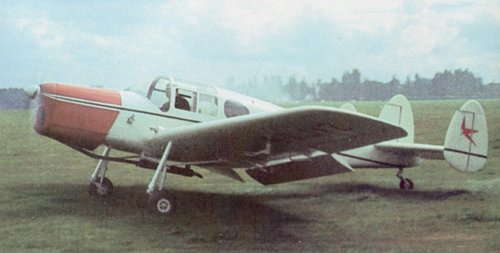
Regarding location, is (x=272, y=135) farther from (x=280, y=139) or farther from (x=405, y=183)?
(x=405, y=183)

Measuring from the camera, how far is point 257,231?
430cm

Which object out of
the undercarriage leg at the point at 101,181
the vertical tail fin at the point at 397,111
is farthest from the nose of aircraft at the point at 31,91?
the vertical tail fin at the point at 397,111

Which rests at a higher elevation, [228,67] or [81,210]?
[228,67]

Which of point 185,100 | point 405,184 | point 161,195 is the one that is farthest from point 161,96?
point 405,184

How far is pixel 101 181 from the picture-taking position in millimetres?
5055

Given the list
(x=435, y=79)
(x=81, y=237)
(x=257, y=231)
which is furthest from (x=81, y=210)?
(x=435, y=79)

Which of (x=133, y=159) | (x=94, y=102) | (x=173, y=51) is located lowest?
(x=133, y=159)

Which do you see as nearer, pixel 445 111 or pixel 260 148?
pixel 260 148

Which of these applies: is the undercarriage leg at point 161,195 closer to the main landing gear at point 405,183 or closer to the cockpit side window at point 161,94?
the cockpit side window at point 161,94

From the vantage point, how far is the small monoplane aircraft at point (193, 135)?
14.8 ft

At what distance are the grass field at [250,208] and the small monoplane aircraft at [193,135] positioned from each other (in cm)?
14

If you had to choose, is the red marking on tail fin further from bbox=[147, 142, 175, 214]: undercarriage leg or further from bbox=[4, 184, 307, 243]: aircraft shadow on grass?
bbox=[147, 142, 175, 214]: undercarriage leg

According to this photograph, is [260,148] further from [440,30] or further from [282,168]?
[440,30]

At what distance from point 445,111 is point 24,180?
121 inches
